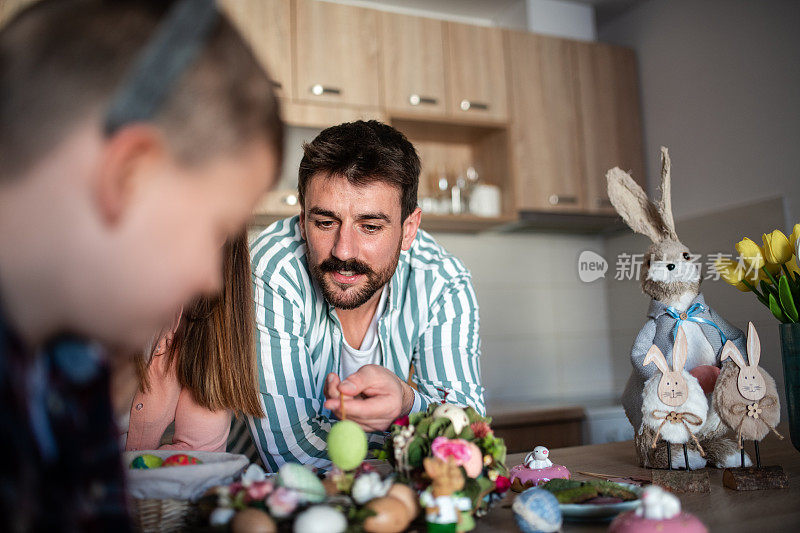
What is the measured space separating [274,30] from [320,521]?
2392mm

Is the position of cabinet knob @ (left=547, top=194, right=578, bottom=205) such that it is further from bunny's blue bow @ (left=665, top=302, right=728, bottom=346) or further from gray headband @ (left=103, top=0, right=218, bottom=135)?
gray headband @ (left=103, top=0, right=218, bottom=135)

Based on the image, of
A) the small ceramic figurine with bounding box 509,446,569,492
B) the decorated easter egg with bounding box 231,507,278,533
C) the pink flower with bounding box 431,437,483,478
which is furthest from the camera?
the small ceramic figurine with bounding box 509,446,569,492

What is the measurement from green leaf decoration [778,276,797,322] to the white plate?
1.68 feet

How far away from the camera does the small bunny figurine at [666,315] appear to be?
1013 mm

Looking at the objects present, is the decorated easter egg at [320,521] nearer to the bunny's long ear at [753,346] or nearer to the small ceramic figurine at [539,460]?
the small ceramic figurine at [539,460]

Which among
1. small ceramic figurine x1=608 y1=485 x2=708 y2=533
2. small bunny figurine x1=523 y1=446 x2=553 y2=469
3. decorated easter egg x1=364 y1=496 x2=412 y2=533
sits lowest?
small bunny figurine x1=523 y1=446 x2=553 y2=469

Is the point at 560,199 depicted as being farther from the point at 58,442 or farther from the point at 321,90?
the point at 58,442

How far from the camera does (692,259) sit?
116 cm

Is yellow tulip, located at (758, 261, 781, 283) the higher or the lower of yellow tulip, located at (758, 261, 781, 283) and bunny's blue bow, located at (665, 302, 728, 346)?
the higher

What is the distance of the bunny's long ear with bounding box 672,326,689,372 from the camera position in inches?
38.5

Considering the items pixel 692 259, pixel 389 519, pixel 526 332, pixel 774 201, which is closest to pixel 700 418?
pixel 692 259

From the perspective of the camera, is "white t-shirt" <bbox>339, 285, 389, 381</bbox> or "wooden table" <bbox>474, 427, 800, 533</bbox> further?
"white t-shirt" <bbox>339, 285, 389, 381</bbox>

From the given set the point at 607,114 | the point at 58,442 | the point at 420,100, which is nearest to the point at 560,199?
the point at 607,114

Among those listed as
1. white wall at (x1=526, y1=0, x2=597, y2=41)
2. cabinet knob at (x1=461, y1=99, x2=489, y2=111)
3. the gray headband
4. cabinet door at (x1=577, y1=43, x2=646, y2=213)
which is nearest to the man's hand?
the gray headband
